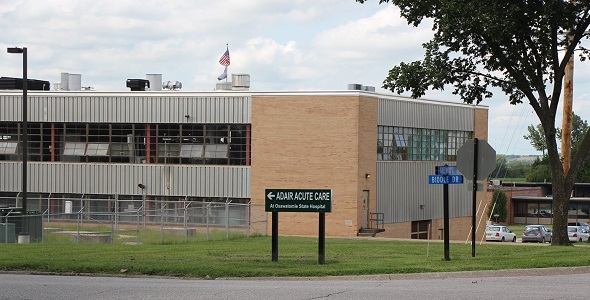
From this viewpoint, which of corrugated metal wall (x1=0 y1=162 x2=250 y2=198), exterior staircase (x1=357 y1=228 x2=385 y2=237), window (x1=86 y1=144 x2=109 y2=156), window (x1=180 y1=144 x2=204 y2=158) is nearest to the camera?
exterior staircase (x1=357 y1=228 x2=385 y2=237)

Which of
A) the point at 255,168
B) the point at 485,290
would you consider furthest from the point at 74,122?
the point at 485,290

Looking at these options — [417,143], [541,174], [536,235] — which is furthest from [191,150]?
[541,174]

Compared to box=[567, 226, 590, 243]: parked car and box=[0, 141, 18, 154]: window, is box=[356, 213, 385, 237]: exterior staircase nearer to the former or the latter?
box=[0, 141, 18, 154]: window

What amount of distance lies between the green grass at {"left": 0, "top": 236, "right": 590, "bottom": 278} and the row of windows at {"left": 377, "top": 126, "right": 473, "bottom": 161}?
22262 millimetres

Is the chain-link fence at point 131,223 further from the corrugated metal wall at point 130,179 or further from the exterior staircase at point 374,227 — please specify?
the exterior staircase at point 374,227

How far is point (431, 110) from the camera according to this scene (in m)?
53.7

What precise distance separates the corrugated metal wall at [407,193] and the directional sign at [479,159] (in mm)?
26615

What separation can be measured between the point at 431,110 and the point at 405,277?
34.8 meters

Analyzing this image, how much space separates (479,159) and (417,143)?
30702mm

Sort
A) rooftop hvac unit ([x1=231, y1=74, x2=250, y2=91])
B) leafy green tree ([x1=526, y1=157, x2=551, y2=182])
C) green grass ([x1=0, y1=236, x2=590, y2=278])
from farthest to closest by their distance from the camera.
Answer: leafy green tree ([x1=526, y1=157, x2=551, y2=182]), rooftop hvac unit ([x1=231, y1=74, x2=250, y2=91]), green grass ([x1=0, y1=236, x2=590, y2=278])

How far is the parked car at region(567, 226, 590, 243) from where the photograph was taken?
209 ft

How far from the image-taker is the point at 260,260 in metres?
22.2

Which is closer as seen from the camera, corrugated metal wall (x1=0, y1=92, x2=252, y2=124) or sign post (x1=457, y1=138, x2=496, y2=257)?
sign post (x1=457, y1=138, x2=496, y2=257)

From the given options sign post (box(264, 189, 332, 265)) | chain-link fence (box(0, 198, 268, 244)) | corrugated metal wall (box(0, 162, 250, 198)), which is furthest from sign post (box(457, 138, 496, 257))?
corrugated metal wall (box(0, 162, 250, 198))
